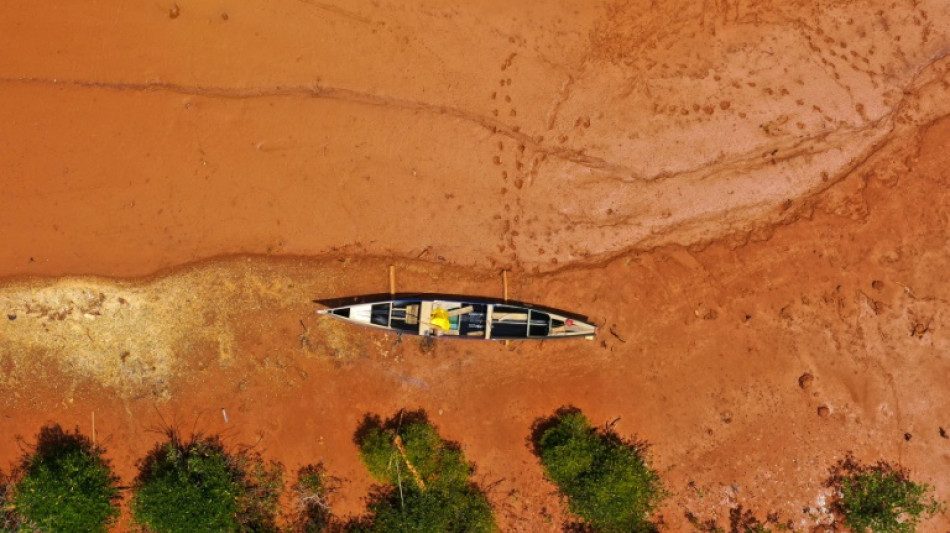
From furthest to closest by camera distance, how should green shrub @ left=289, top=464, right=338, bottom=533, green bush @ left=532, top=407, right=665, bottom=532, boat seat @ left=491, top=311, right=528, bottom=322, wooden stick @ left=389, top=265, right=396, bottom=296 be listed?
1. green shrub @ left=289, top=464, right=338, bottom=533
2. wooden stick @ left=389, top=265, right=396, bottom=296
3. boat seat @ left=491, top=311, right=528, bottom=322
4. green bush @ left=532, top=407, right=665, bottom=532

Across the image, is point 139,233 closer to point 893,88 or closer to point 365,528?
→ point 365,528

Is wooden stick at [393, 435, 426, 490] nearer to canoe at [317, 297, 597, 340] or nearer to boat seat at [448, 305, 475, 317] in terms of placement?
canoe at [317, 297, 597, 340]

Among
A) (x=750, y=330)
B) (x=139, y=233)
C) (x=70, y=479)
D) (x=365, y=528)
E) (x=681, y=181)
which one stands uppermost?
(x=681, y=181)

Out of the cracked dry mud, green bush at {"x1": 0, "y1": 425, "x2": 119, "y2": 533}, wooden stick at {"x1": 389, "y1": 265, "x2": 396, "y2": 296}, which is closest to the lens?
green bush at {"x1": 0, "y1": 425, "x2": 119, "y2": 533}

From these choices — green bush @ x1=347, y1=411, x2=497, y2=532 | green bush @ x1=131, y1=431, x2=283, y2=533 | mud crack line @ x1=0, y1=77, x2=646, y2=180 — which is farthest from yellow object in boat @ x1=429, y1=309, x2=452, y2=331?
green bush @ x1=131, y1=431, x2=283, y2=533

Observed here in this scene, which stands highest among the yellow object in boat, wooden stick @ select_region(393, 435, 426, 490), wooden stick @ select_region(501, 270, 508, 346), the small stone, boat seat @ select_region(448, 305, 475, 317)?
wooden stick @ select_region(501, 270, 508, 346)

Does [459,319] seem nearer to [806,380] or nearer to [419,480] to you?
[419,480]

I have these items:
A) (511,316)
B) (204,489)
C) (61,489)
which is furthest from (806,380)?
(61,489)

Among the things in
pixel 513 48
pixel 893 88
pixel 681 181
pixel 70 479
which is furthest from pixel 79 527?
pixel 893 88
